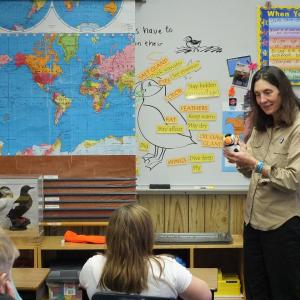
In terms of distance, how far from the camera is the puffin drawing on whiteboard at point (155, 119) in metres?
3.52

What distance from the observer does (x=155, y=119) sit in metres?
3.53

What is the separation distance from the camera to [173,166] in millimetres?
3547

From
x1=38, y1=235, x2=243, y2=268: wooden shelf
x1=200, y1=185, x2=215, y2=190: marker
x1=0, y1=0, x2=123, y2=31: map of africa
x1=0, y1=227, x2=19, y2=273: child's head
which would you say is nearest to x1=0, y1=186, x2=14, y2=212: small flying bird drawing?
x1=38, y1=235, x2=243, y2=268: wooden shelf

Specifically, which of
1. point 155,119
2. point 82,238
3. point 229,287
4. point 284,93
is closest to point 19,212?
point 82,238

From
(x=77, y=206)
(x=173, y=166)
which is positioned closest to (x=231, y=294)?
(x=173, y=166)

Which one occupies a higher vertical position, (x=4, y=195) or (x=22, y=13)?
(x=22, y=13)

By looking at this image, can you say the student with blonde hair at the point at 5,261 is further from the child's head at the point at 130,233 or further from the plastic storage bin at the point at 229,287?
the plastic storage bin at the point at 229,287

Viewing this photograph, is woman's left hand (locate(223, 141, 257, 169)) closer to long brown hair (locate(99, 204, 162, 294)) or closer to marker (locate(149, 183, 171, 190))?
long brown hair (locate(99, 204, 162, 294))

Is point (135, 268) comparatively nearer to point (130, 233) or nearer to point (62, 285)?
point (130, 233)

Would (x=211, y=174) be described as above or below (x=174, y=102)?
below

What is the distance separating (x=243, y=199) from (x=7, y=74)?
1971 mm

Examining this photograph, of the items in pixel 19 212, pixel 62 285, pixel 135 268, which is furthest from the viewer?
pixel 19 212

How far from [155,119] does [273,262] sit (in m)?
1.54

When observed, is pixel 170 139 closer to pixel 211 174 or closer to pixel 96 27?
pixel 211 174
